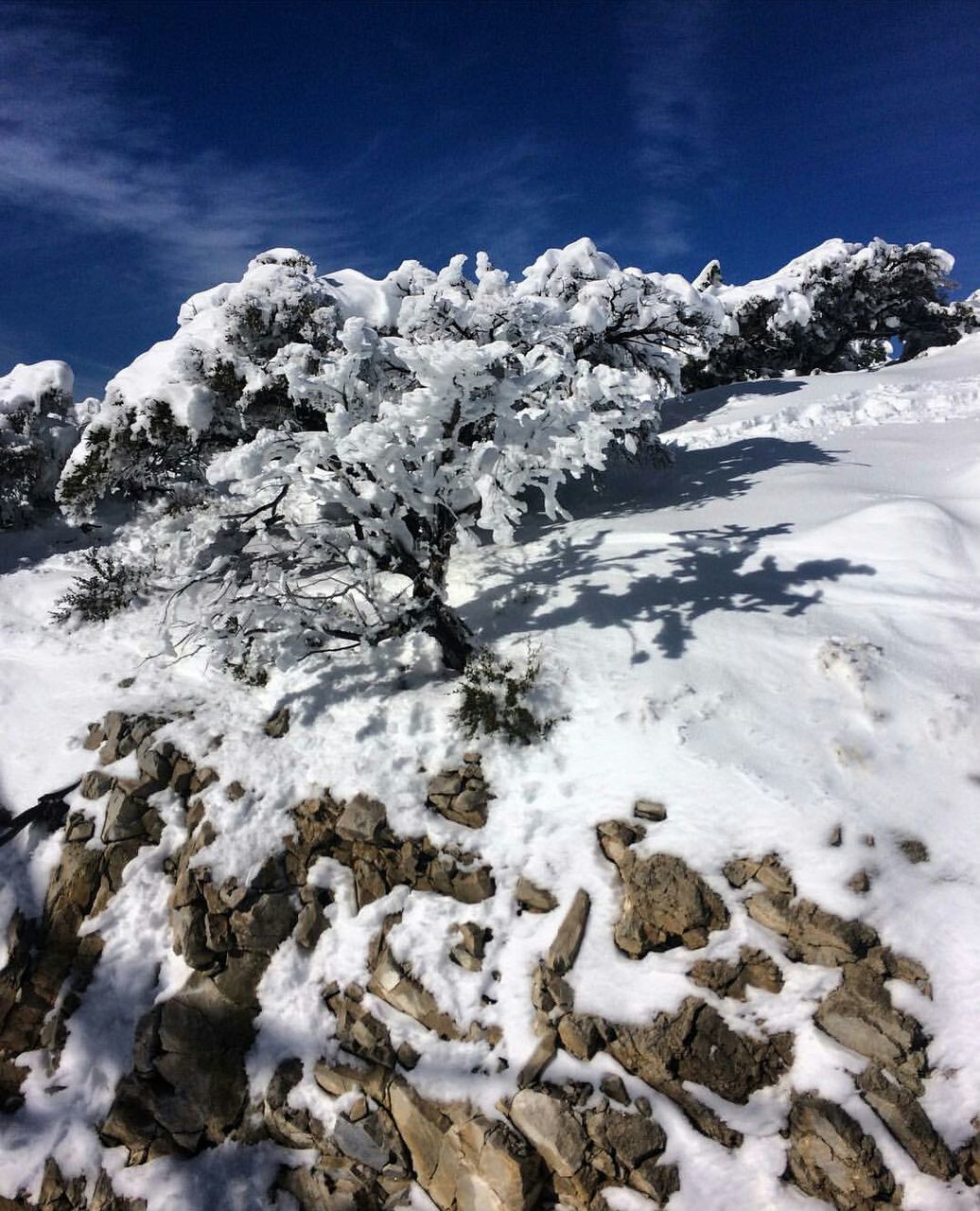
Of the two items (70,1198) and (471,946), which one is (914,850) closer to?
(471,946)

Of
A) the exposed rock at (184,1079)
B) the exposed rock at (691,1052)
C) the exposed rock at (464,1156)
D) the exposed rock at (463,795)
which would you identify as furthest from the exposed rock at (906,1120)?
the exposed rock at (184,1079)

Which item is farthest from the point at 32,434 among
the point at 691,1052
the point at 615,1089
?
the point at 691,1052

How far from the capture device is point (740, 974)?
5.09 m

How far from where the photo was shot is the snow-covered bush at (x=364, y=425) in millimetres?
6137

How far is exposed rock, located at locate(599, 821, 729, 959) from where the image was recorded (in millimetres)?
5301

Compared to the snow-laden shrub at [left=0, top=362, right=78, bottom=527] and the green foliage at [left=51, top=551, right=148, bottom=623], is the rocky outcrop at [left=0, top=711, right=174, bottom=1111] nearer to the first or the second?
the green foliage at [left=51, top=551, right=148, bottom=623]

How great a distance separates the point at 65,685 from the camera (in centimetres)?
905

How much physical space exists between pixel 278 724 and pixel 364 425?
3666mm

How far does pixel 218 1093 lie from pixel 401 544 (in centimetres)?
544

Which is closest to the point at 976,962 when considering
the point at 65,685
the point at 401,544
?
the point at 401,544

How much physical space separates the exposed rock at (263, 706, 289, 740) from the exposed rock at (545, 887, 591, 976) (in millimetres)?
3780

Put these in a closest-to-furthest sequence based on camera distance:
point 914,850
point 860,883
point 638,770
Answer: point 860,883
point 914,850
point 638,770

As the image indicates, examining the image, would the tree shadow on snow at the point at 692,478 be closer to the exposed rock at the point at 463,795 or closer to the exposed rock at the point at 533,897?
the exposed rock at the point at 463,795

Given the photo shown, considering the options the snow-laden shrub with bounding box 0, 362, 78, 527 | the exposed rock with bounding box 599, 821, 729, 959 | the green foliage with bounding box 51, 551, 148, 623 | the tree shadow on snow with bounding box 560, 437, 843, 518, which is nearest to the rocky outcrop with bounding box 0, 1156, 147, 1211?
the exposed rock with bounding box 599, 821, 729, 959
